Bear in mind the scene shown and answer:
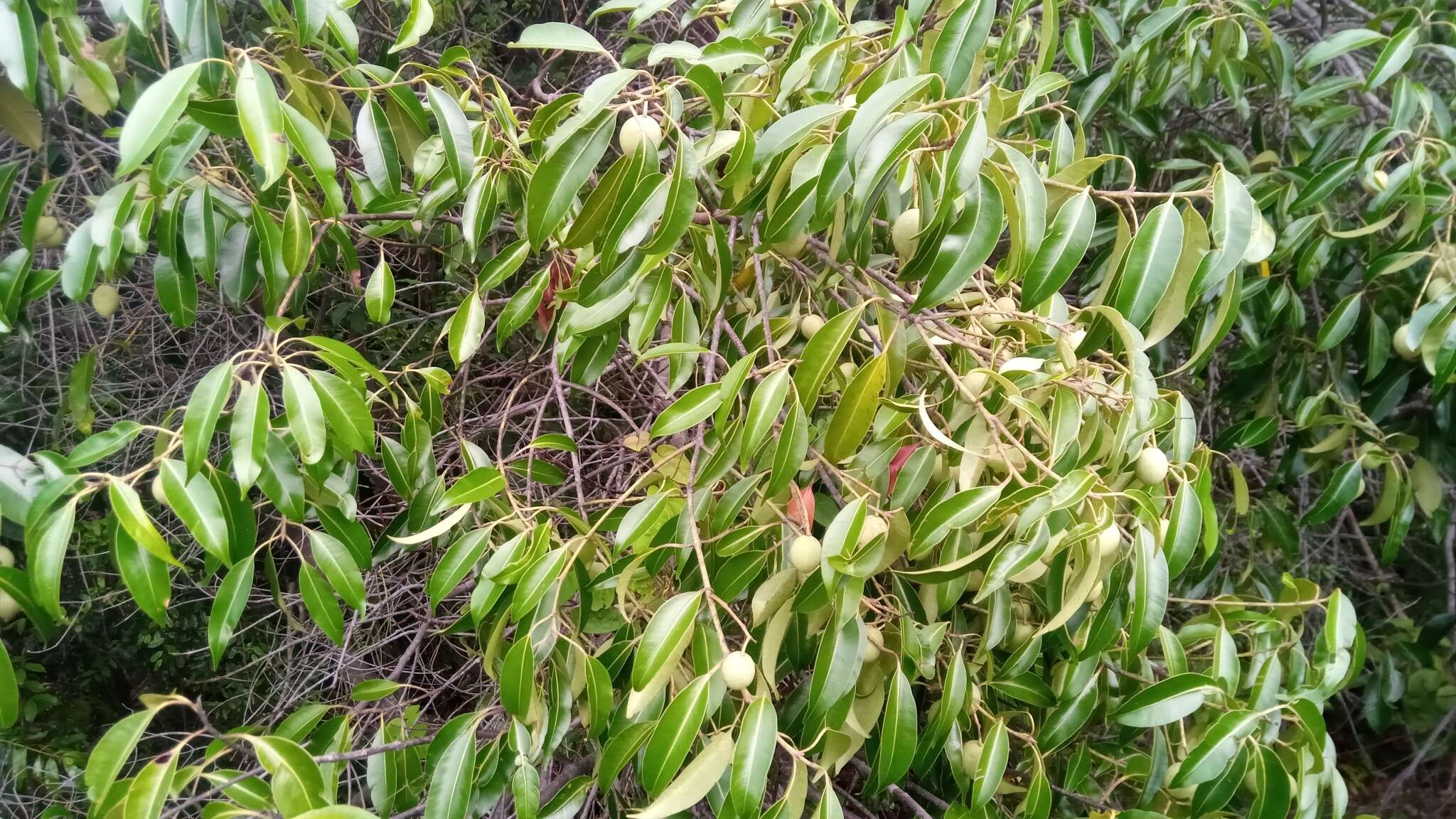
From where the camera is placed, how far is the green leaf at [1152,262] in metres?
0.73

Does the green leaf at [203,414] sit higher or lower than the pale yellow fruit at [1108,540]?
higher

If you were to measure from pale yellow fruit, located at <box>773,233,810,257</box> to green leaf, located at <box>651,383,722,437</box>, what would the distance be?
0.20m

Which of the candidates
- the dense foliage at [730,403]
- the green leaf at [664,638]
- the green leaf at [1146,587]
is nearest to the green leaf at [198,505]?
the dense foliage at [730,403]

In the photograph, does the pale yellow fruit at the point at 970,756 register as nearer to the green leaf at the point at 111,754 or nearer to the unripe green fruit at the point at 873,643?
the unripe green fruit at the point at 873,643

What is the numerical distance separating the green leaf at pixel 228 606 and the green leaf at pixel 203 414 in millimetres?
200

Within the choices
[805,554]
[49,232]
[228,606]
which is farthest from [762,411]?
[49,232]

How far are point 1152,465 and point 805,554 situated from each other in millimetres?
365

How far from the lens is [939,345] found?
1.00 meters

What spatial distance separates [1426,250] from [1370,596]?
151cm

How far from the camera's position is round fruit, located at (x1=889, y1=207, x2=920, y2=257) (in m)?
0.85

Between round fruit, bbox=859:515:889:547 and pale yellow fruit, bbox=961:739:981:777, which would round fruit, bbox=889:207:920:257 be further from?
pale yellow fruit, bbox=961:739:981:777

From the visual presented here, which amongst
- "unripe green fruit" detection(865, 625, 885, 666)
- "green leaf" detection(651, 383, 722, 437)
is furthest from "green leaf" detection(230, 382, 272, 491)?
"unripe green fruit" detection(865, 625, 885, 666)

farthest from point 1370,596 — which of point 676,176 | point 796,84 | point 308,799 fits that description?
point 308,799

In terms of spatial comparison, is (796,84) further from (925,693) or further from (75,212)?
(75,212)
